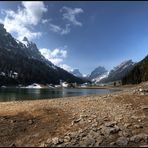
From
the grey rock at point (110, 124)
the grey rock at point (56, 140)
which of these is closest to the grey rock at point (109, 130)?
the grey rock at point (110, 124)

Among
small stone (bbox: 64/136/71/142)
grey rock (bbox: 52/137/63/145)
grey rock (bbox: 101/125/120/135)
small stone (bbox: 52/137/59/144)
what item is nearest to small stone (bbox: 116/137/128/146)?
grey rock (bbox: 101/125/120/135)

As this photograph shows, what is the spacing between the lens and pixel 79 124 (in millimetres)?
21469

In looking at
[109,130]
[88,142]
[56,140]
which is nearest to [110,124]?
[109,130]

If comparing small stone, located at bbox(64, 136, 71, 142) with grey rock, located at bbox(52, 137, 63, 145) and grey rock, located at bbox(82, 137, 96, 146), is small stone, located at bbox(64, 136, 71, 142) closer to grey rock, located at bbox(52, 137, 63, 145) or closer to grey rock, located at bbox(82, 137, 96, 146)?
grey rock, located at bbox(52, 137, 63, 145)

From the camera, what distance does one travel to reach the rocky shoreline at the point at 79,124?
59.1 feet

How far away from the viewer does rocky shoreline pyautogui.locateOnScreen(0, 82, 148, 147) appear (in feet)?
59.1

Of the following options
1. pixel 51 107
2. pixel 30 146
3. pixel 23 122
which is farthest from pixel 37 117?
pixel 30 146

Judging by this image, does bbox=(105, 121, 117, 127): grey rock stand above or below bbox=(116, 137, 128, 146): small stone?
above

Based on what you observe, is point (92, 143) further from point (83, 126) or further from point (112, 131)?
point (83, 126)

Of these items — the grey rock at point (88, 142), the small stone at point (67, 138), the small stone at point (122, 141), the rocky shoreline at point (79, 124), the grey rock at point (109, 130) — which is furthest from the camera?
the grey rock at point (109, 130)

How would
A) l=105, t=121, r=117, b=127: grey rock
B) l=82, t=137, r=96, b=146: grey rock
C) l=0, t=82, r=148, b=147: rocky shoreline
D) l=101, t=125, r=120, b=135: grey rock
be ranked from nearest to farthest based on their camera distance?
1. l=82, t=137, r=96, b=146: grey rock
2. l=0, t=82, r=148, b=147: rocky shoreline
3. l=101, t=125, r=120, b=135: grey rock
4. l=105, t=121, r=117, b=127: grey rock

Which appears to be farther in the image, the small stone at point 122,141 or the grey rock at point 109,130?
the grey rock at point 109,130

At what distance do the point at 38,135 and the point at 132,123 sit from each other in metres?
7.14

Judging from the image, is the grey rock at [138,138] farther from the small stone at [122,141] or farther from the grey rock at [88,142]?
the grey rock at [88,142]
